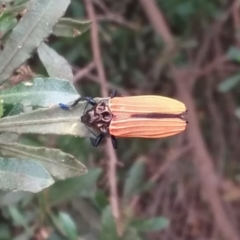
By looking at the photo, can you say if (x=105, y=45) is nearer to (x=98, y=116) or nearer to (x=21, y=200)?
(x=21, y=200)

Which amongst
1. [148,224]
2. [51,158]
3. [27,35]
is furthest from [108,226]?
[27,35]

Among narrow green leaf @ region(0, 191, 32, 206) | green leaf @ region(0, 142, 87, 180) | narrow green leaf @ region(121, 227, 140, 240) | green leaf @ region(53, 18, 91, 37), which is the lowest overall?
narrow green leaf @ region(121, 227, 140, 240)

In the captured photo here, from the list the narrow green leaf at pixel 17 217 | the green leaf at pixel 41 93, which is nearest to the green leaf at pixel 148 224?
the narrow green leaf at pixel 17 217

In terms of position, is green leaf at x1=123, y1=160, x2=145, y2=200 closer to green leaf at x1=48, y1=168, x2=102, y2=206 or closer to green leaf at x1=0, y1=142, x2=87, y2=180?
green leaf at x1=48, y1=168, x2=102, y2=206

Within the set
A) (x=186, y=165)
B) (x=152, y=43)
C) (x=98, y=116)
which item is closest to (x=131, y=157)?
(x=186, y=165)

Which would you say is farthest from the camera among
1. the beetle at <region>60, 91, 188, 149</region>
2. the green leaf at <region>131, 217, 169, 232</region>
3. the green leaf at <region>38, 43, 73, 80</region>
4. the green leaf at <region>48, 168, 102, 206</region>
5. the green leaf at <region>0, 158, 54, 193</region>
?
the green leaf at <region>131, 217, 169, 232</region>

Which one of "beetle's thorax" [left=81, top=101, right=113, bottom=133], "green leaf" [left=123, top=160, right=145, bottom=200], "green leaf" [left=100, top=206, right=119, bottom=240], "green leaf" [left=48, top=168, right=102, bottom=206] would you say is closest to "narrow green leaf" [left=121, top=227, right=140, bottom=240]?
"green leaf" [left=100, top=206, right=119, bottom=240]
